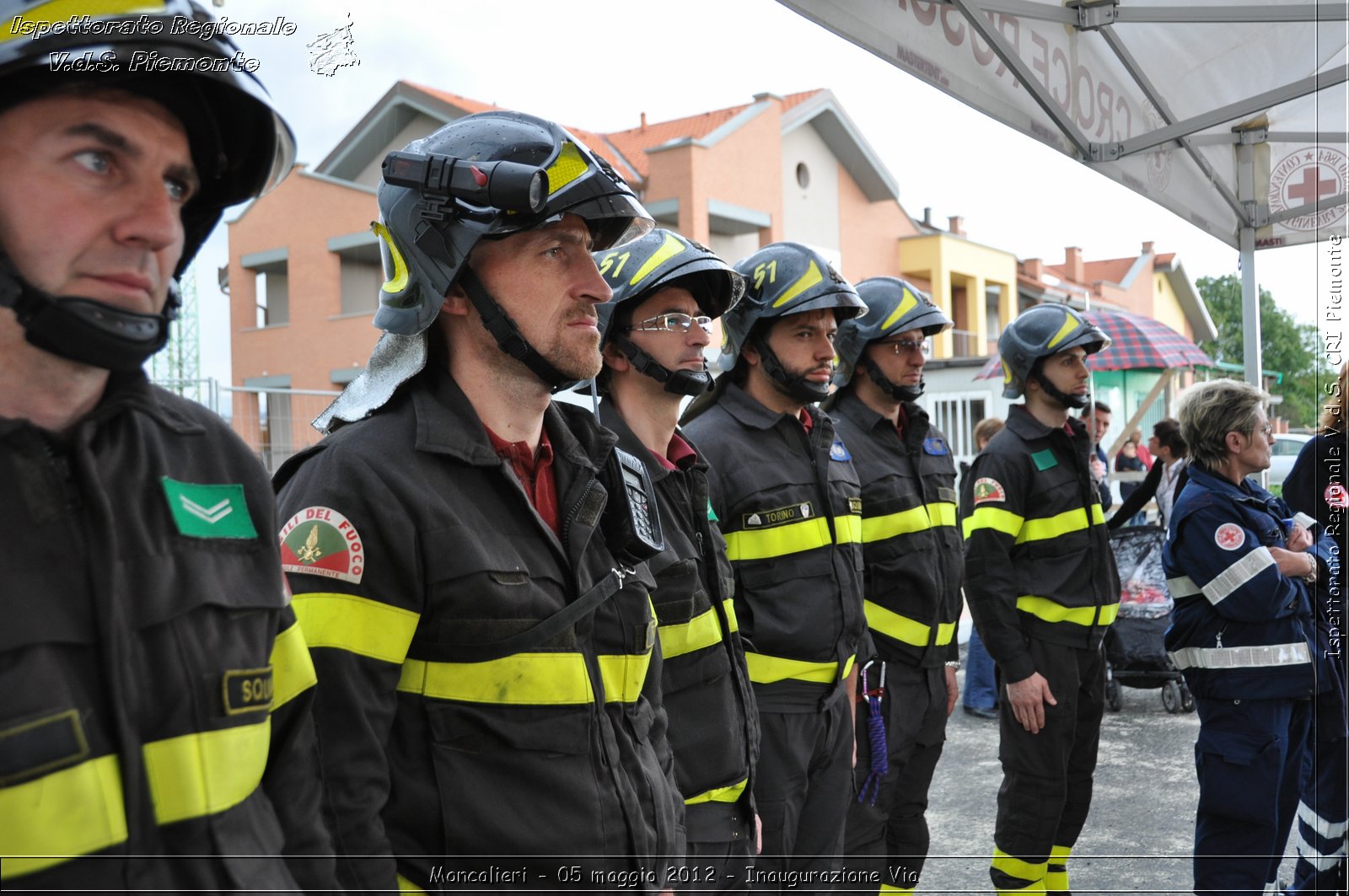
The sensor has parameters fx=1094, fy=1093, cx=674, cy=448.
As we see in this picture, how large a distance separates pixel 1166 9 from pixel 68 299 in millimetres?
4858

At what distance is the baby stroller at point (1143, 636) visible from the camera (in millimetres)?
7855

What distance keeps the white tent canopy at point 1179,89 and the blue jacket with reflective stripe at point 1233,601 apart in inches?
59.7

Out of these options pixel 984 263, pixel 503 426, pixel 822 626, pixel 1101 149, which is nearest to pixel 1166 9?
pixel 1101 149

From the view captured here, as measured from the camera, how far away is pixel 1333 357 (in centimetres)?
421

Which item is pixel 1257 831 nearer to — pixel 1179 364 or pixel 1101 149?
Result: pixel 1101 149

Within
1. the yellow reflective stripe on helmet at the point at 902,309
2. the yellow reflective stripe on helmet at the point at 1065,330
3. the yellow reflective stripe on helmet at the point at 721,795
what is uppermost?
the yellow reflective stripe on helmet at the point at 902,309

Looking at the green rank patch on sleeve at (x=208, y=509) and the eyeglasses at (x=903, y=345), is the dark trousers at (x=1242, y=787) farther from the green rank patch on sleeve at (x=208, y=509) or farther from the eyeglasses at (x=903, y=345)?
the green rank patch on sleeve at (x=208, y=509)

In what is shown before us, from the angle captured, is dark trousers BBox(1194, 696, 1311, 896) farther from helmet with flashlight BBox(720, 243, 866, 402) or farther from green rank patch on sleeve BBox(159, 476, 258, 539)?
green rank patch on sleeve BBox(159, 476, 258, 539)

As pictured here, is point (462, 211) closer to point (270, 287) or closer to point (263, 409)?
point (270, 287)

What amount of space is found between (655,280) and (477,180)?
143 cm

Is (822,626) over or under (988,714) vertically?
over

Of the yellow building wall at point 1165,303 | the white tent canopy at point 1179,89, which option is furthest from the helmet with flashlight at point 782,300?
the yellow building wall at point 1165,303

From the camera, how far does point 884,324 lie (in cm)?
520

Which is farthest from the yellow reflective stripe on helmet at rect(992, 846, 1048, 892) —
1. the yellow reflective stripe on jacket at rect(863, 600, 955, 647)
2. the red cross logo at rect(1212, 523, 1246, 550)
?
the red cross logo at rect(1212, 523, 1246, 550)
